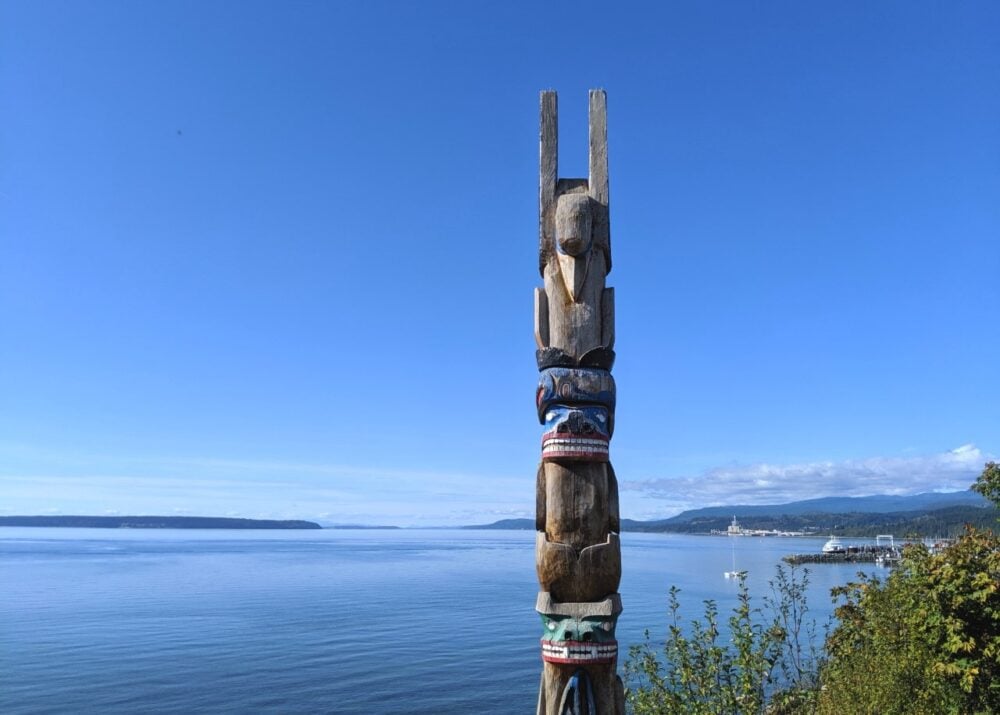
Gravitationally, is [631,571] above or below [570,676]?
below

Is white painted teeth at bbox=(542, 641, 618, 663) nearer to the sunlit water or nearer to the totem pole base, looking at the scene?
the totem pole base

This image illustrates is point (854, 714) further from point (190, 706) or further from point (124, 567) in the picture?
point (124, 567)

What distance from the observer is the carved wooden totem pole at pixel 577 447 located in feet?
18.9

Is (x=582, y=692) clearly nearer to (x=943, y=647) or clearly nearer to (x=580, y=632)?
(x=580, y=632)

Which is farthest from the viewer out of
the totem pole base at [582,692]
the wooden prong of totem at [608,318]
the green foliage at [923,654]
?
the green foliage at [923,654]

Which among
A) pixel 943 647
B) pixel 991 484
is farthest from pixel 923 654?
pixel 991 484

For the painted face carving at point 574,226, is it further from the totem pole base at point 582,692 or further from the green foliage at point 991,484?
the green foliage at point 991,484

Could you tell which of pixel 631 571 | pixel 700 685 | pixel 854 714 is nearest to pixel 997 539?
pixel 854 714

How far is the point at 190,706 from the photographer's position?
21281 millimetres

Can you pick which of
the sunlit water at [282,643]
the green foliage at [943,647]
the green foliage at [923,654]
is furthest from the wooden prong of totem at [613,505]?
the sunlit water at [282,643]

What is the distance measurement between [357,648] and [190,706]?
8.08m

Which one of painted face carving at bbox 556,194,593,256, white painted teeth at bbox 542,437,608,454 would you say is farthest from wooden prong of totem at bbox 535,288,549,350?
white painted teeth at bbox 542,437,608,454

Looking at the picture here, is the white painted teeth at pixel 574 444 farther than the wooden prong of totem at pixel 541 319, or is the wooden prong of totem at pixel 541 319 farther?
the wooden prong of totem at pixel 541 319

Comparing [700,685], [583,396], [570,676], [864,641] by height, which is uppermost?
[583,396]
